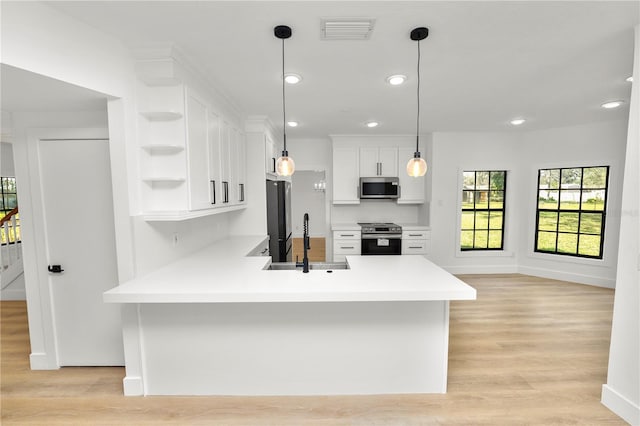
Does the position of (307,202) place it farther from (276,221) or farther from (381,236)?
(276,221)

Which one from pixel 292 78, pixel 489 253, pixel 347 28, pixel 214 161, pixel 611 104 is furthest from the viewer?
pixel 489 253

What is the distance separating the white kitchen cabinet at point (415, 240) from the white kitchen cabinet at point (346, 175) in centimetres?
104

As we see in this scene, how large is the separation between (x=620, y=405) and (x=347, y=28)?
9.91ft

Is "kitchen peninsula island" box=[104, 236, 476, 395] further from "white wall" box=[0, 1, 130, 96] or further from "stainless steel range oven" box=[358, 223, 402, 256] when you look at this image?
"stainless steel range oven" box=[358, 223, 402, 256]

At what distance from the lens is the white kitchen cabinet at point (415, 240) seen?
4969mm

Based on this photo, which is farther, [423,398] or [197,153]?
[197,153]

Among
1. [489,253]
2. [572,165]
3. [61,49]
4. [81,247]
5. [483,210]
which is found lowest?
[489,253]

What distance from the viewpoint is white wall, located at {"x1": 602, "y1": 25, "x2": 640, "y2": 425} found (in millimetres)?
1733

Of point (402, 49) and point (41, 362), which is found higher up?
point (402, 49)

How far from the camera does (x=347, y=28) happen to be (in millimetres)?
1771

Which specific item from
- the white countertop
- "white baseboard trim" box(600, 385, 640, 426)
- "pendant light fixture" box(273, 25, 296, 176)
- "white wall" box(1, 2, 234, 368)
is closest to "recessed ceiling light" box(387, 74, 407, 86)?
"pendant light fixture" box(273, 25, 296, 176)

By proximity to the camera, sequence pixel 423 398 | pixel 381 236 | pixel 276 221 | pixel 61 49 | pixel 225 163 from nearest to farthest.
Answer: pixel 61 49 < pixel 423 398 < pixel 225 163 < pixel 276 221 < pixel 381 236

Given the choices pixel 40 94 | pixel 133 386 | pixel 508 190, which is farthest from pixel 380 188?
pixel 40 94

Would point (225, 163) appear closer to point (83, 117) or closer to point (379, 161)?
point (83, 117)
